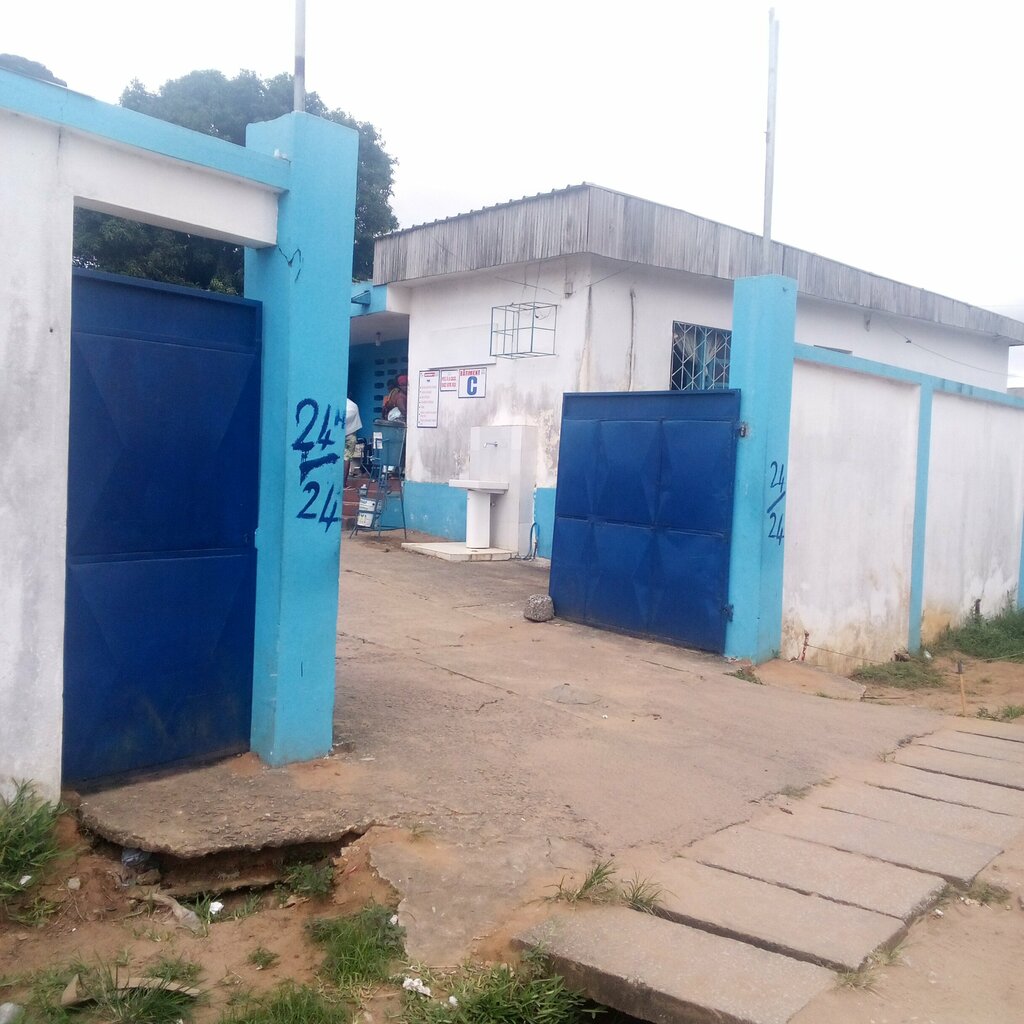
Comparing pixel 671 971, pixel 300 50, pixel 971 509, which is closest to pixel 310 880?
pixel 671 971

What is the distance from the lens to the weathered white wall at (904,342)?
16.7 metres

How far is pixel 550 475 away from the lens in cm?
1355

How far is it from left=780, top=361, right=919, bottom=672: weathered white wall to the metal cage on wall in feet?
15.0

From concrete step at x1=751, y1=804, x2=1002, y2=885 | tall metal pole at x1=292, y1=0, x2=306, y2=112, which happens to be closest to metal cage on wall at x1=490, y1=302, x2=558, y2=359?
tall metal pole at x1=292, y1=0, x2=306, y2=112

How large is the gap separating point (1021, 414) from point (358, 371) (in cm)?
1196

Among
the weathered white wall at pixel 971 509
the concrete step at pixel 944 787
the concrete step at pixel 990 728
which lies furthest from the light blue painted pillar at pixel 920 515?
the concrete step at pixel 944 787

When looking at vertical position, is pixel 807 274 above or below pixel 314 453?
above

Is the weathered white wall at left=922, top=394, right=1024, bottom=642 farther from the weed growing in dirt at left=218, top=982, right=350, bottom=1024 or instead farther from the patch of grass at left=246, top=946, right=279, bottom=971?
the weed growing in dirt at left=218, top=982, right=350, bottom=1024

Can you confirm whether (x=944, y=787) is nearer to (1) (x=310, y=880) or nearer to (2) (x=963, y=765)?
(2) (x=963, y=765)

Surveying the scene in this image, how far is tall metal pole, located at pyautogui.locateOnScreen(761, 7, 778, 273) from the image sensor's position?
892 cm

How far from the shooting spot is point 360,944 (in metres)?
3.56

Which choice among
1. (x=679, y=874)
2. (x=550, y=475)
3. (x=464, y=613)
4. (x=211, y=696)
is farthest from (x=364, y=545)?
(x=679, y=874)

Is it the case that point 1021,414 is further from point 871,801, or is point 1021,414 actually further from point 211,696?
point 211,696

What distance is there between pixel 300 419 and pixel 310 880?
85.9 inches
